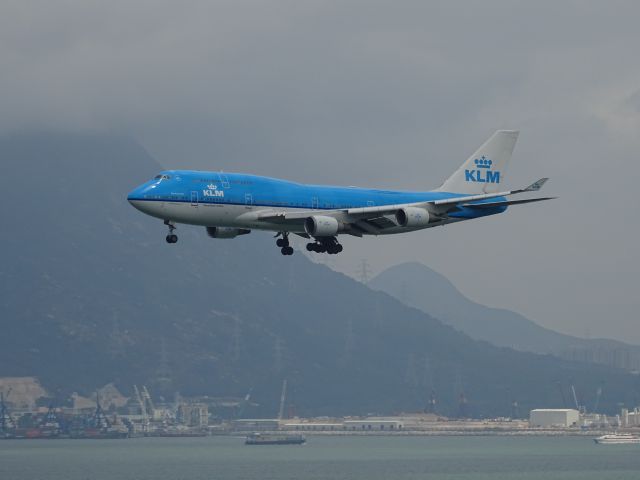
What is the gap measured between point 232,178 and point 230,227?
4339mm

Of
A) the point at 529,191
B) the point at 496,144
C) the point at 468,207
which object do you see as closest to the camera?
the point at 529,191

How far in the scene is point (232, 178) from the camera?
120625 mm

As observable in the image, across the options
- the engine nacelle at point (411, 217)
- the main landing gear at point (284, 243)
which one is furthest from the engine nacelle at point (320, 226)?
the engine nacelle at point (411, 217)

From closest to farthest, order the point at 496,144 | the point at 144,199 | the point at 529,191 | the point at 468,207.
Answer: the point at 144,199 → the point at 529,191 → the point at 468,207 → the point at 496,144

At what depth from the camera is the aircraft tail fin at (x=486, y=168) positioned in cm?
14388

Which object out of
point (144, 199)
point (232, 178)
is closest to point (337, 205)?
point (232, 178)

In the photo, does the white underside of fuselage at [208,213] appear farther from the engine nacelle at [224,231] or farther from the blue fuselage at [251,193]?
the engine nacelle at [224,231]

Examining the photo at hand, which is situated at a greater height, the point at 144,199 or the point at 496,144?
the point at 496,144

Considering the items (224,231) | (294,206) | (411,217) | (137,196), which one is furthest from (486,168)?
(137,196)

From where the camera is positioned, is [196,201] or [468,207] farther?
[468,207]

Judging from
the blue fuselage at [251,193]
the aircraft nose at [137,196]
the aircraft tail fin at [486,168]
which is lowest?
the aircraft nose at [137,196]

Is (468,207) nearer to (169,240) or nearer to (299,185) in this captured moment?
(299,185)

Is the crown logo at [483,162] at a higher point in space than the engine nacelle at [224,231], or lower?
higher

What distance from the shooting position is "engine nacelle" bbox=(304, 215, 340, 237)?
122125 mm
